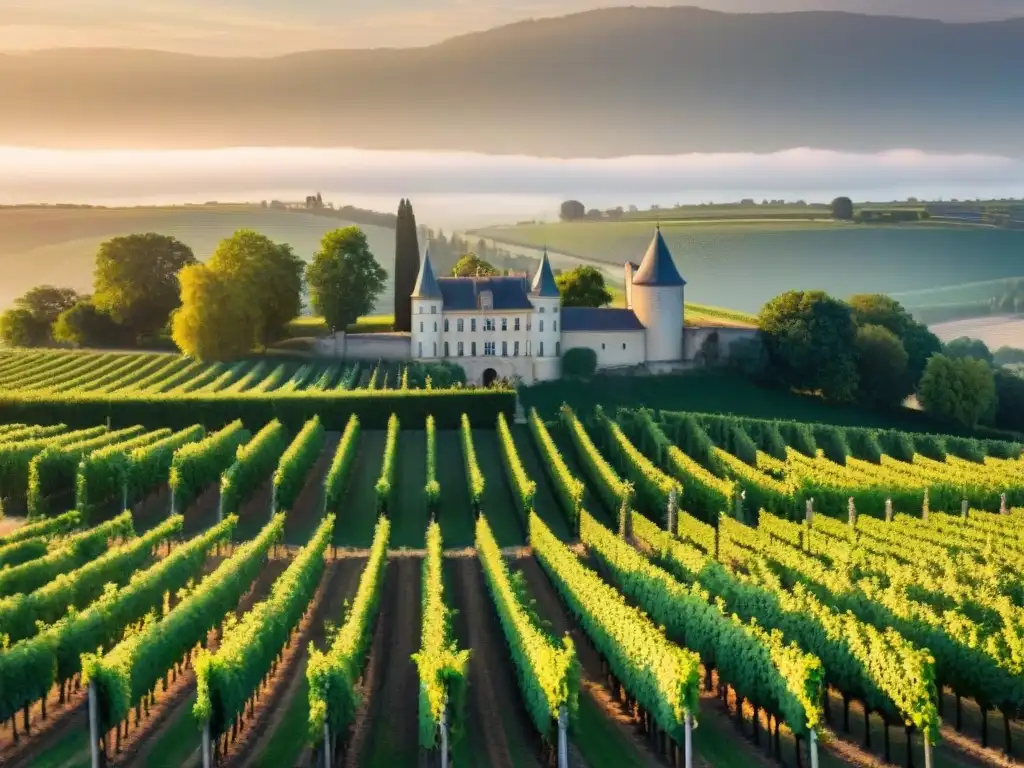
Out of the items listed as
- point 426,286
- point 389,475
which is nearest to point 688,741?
point 389,475

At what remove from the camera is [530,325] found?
64.4 meters

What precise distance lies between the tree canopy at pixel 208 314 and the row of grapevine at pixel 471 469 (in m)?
16.9

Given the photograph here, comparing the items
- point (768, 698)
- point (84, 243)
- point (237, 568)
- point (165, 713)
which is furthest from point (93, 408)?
point (84, 243)

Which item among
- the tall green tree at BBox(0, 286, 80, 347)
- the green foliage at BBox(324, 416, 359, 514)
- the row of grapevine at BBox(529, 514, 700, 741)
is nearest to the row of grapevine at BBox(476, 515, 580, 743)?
the row of grapevine at BBox(529, 514, 700, 741)

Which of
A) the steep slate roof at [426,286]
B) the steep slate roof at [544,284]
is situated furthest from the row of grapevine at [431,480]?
the steep slate roof at [544,284]

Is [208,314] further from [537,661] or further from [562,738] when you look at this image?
[562,738]

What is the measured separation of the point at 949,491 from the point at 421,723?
2413 centimetres

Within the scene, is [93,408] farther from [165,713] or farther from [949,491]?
[949,491]

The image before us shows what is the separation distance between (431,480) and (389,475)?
1.67 meters

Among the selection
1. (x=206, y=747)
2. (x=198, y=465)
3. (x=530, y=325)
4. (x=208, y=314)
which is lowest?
(x=206, y=747)

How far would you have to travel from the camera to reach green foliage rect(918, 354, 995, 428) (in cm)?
6650

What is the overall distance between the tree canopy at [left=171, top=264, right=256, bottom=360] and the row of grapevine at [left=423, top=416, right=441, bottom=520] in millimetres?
16593

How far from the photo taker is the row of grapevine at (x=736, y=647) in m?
20.3

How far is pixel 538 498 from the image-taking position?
42.7 metres
